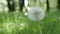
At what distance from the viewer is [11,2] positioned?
0.90 meters

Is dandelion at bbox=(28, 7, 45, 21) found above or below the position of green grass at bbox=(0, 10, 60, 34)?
above

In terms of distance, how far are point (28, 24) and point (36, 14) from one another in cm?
9

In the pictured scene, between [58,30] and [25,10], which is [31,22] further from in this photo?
[58,30]

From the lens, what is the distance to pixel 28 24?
901 millimetres

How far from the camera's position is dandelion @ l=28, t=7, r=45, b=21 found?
90cm

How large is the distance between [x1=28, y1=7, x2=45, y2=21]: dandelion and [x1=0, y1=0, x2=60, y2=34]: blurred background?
2 cm

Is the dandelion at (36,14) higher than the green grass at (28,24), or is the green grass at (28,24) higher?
the dandelion at (36,14)

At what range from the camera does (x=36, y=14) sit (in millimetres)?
912

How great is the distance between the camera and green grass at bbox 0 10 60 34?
2.92ft

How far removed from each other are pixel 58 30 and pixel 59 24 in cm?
4

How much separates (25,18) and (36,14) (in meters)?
0.08

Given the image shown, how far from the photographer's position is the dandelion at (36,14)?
90 centimetres

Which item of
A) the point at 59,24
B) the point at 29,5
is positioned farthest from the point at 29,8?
the point at 59,24

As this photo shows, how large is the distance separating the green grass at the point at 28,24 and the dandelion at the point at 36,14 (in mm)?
26
